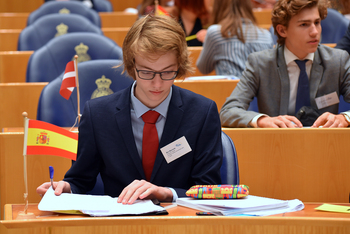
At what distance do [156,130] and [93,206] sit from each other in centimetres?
41

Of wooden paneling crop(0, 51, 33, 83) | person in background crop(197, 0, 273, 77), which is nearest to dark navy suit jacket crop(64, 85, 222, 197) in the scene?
person in background crop(197, 0, 273, 77)

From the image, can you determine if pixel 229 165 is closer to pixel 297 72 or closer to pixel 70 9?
pixel 297 72

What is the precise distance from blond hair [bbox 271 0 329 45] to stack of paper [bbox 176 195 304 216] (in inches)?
45.5

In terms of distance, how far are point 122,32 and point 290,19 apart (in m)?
2.47

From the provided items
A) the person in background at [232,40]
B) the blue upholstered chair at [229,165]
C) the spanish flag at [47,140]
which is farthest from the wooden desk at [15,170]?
the person in background at [232,40]

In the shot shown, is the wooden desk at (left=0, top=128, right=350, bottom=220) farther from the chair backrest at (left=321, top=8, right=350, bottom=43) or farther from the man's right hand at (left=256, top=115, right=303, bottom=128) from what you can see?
the chair backrest at (left=321, top=8, right=350, bottom=43)

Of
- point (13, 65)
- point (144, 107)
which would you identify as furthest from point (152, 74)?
point (13, 65)

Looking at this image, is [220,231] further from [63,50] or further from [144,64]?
[63,50]

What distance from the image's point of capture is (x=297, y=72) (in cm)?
216

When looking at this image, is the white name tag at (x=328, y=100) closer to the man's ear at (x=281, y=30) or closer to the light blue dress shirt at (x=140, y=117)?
the man's ear at (x=281, y=30)

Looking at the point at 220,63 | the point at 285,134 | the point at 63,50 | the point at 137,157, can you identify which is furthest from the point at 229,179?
the point at 63,50

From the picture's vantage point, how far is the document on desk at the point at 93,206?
1.12m

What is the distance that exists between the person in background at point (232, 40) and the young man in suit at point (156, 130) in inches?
59.2

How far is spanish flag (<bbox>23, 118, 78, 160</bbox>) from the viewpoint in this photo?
125cm
